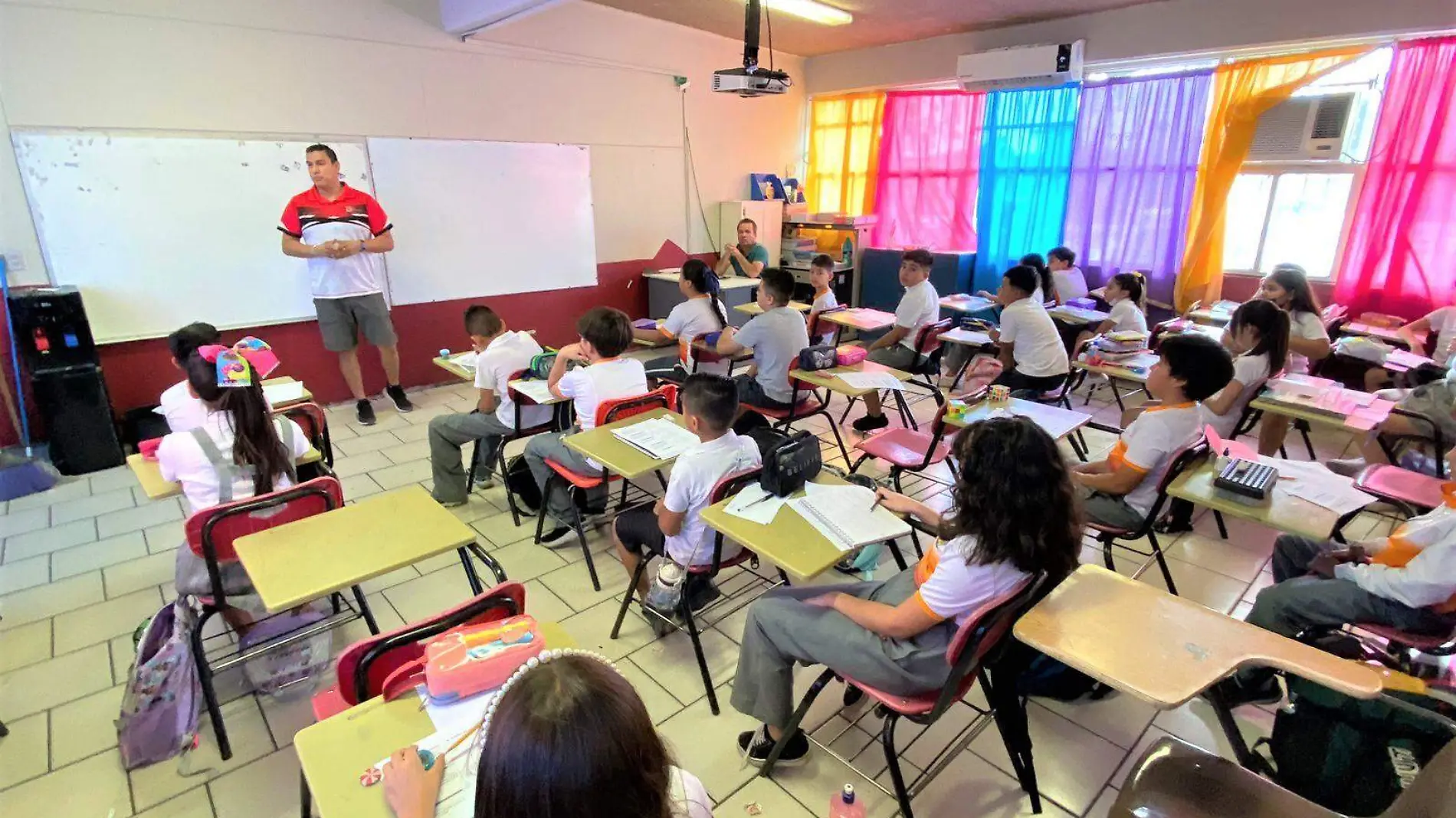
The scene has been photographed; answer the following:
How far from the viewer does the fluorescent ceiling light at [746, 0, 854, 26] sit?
5.27 metres

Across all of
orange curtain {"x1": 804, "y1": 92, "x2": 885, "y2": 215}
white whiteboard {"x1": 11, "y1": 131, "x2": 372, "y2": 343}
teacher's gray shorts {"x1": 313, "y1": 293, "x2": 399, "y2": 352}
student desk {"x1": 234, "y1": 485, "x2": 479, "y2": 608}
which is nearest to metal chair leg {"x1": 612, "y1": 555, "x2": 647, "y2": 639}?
student desk {"x1": 234, "y1": 485, "x2": 479, "y2": 608}

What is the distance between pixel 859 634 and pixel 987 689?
0.45 metres

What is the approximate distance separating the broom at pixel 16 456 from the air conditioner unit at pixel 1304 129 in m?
8.42

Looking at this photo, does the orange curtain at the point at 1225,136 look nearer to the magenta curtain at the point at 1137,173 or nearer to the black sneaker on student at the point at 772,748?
the magenta curtain at the point at 1137,173

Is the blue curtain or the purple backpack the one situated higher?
the blue curtain

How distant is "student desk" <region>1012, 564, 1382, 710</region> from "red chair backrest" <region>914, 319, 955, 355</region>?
10.4 ft

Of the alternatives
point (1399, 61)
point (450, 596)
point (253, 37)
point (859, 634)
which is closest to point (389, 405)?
point (253, 37)

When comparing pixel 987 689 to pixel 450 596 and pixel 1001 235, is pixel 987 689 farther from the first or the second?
pixel 1001 235

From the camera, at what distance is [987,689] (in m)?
1.91

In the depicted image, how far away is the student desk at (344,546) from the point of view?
5.50 ft

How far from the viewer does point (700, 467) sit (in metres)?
2.22

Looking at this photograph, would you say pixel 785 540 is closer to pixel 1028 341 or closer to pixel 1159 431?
pixel 1159 431

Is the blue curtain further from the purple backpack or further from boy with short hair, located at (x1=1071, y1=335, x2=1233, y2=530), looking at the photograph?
the purple backpack

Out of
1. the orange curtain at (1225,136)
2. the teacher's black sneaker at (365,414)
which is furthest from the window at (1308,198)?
the teacher's black sneaker at (365,414)
